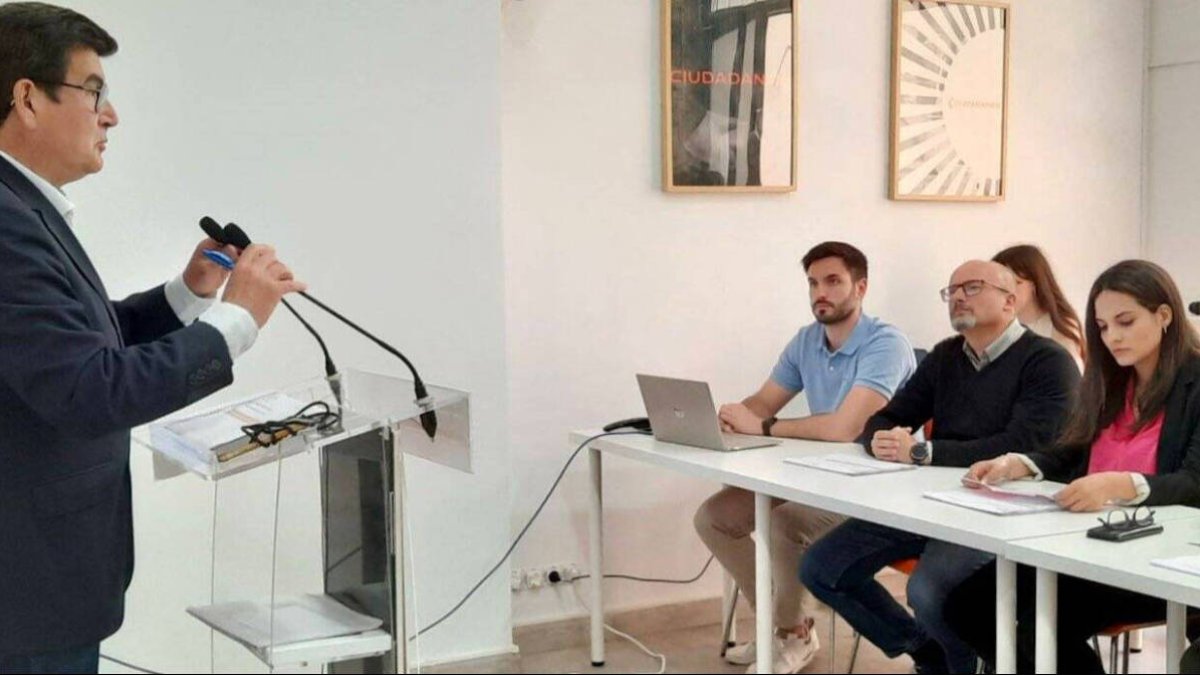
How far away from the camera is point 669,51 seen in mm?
3453

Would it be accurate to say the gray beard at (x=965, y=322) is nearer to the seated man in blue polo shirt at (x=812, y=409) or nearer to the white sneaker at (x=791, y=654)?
the seated man in blue polo shirt at (x=812, y=409)

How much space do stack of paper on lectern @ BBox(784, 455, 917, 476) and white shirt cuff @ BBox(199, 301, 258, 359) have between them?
4.92ft

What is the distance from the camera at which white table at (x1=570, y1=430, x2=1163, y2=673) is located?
6.48 ft

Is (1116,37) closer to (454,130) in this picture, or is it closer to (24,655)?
(454,130)

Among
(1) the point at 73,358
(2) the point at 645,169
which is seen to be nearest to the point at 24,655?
(1) the point at 73,358

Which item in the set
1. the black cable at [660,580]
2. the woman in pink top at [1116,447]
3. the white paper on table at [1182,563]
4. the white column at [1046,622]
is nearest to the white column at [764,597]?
the woman in pink top at [1116,447]

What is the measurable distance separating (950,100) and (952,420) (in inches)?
60.8

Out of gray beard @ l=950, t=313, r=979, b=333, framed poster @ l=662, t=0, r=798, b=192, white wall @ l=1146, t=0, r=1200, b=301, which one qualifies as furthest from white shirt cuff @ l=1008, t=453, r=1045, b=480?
white wall @ l=1146, t=0, r=1200, b=301

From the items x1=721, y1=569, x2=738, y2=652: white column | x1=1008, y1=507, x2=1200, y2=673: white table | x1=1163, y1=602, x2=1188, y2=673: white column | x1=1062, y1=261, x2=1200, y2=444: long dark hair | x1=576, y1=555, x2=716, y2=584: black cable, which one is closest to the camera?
x1=1008, y1=507, x2=1200, y2=673: white table

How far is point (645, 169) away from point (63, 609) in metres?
2.38

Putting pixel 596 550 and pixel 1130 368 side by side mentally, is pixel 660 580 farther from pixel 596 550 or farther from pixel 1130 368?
pixel 1130 368

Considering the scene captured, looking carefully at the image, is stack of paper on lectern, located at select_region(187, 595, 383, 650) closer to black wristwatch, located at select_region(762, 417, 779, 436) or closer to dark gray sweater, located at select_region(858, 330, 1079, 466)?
dark gray sweater, located at select_region(858, 330, 1079, 466)

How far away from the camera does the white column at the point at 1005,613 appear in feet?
6.44

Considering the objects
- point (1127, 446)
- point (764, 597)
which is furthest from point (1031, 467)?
point (764, 597)
